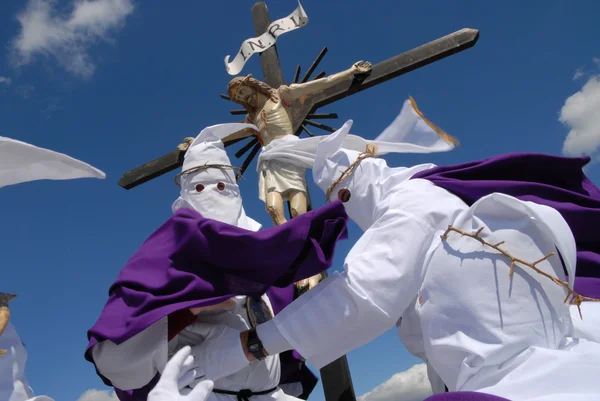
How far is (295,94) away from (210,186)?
2.32m

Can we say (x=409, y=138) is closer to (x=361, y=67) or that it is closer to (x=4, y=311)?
(x=4, y=311)

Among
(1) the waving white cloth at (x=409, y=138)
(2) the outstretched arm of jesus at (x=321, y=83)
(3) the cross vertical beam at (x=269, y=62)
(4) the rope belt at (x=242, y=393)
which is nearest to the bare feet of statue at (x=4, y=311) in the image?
(4) the rope belt at (x=242, y=393)

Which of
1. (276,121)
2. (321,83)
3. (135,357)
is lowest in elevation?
(135,357)

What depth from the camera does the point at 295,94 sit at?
4.64 meters

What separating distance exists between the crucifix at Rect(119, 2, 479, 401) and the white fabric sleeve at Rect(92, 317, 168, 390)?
7.01 feet

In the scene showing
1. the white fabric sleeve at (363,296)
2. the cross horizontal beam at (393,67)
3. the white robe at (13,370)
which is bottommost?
the white fabric sleeve at (363,296)

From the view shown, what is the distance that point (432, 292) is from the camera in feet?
5.74

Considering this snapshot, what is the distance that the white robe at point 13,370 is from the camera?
5.55 feet

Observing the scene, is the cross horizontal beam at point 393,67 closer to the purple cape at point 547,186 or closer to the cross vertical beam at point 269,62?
the cross vertical beam at point 269,62

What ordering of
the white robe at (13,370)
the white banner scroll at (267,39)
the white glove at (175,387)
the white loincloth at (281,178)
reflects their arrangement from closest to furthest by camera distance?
the white glove at (175,387) → the white robe at (13,370) → the white loincloth at (281,178) → the white banner scroll at (267,39)

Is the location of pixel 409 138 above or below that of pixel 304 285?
above

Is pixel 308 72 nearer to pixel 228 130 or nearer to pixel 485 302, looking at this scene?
pixel 228 130

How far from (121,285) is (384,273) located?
2.96 ft

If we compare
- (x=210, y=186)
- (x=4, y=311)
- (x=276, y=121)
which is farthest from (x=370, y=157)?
(x=276, y=121)
